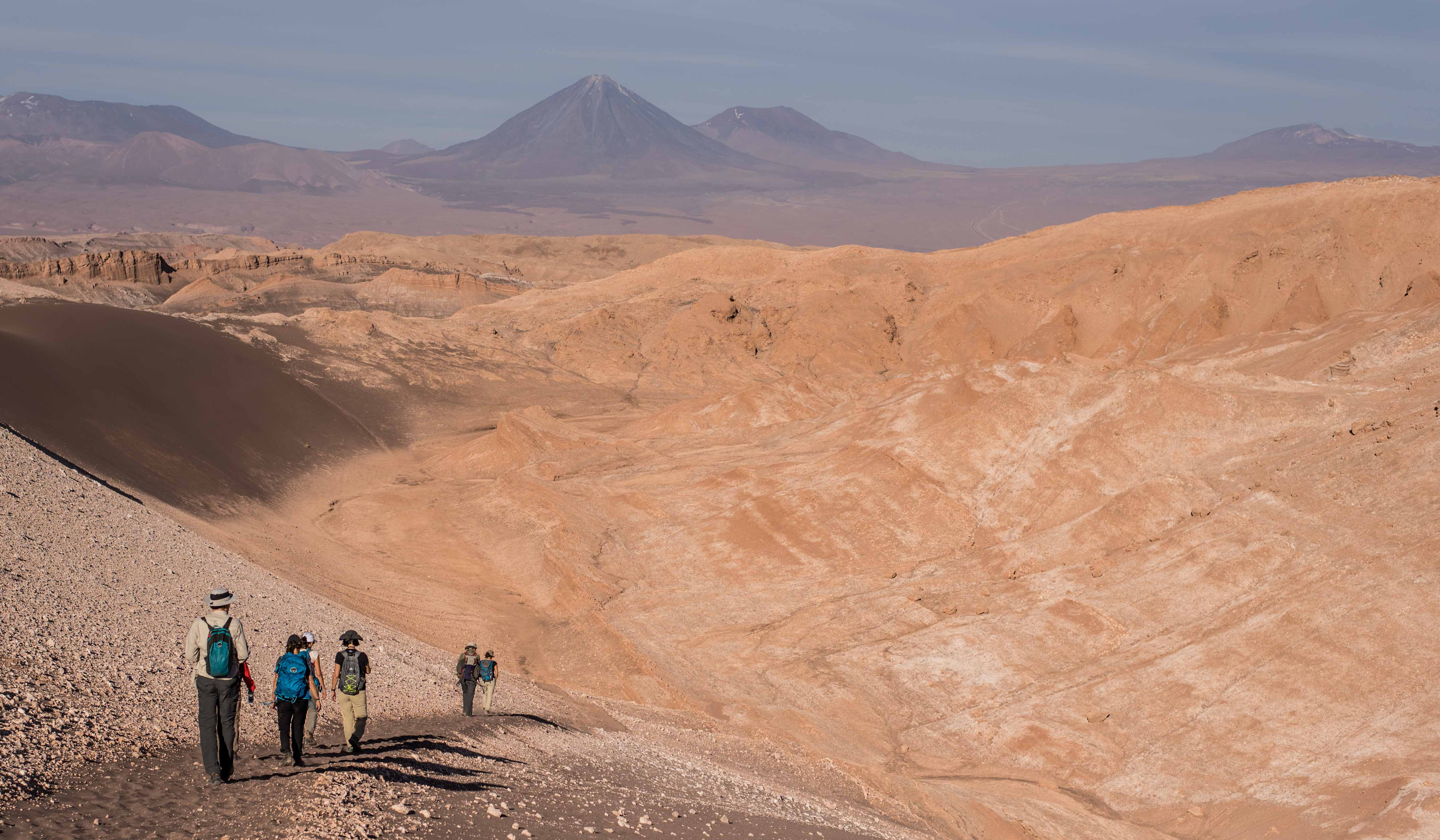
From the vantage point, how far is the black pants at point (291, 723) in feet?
30.2

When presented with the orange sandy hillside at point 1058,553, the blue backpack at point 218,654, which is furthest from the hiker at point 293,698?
the orange sandy hillside at point 1058,553

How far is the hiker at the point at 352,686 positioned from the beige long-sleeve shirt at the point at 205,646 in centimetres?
113

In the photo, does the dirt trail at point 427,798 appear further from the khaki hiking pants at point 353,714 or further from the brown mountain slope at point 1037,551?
the brown mountain slope at point 1037,551

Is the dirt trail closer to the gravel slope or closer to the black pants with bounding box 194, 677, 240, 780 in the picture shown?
the black pants with bounding box 194, 677, 240, 780

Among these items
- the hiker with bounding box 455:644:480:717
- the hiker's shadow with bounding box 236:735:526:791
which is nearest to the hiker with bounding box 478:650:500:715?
the hiker with bounding box 455:644:480:717

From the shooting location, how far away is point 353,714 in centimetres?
984

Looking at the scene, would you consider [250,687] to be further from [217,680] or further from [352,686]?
[352,686]

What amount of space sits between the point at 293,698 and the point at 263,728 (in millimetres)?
1333

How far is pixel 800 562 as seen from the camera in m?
27.2

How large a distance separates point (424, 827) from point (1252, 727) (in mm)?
15177

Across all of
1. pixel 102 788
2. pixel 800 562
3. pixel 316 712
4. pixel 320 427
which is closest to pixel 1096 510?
pixel 800 562

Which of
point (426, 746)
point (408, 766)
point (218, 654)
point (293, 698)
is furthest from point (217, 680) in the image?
point (426, 746)

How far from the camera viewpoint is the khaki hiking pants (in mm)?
9812

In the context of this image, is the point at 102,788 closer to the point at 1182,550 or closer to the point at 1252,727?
the point at 1252,727
